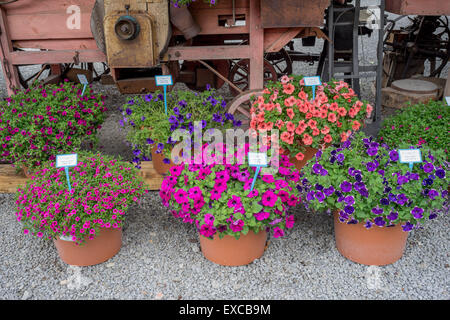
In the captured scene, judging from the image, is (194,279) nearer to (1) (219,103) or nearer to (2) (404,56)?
(1) (219,103)

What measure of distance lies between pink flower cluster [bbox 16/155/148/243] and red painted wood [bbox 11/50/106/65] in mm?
1481

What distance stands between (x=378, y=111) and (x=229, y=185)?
2441 mm

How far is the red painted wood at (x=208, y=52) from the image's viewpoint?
3959 millimetres

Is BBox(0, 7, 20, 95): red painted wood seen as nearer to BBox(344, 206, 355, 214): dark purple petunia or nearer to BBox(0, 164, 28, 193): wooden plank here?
BBox(0, 164, 28, 193): wooden plank

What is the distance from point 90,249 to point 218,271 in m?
0.90

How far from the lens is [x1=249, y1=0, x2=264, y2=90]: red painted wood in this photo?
151 inches

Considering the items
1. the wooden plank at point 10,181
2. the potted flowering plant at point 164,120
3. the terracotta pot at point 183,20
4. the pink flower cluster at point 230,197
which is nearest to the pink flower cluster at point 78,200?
the pink flower cluster at point 230,197

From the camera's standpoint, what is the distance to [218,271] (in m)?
2.85

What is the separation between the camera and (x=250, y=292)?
8.76 feet

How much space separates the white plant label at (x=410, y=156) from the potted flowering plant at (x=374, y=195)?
64 millimetres

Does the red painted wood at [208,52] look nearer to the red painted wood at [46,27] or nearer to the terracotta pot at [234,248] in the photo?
the red painted wood at [46,27]

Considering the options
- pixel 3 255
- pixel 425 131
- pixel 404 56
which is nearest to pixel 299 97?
pixel 425 131

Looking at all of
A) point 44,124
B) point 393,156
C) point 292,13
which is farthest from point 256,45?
point 44,124

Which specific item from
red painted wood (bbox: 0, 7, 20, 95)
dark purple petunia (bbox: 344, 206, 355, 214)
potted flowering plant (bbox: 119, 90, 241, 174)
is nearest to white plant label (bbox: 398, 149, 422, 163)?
dark purple petunia (bbox: 344, 206, 355, 214)
